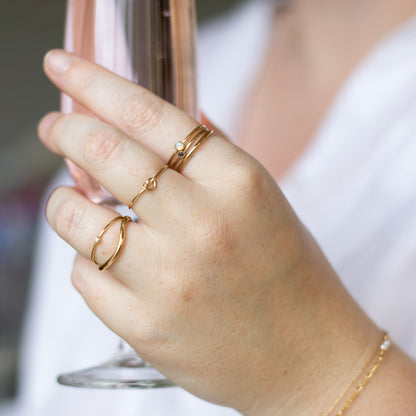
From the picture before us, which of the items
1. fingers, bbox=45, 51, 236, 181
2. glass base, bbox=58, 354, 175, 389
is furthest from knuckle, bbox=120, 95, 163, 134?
glass base, bbox=58, 354, 175, 389

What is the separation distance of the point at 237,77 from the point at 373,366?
0.62 m

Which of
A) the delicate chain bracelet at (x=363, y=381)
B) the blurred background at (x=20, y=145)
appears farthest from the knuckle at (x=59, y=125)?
the blurred background at (x=20, y=145)

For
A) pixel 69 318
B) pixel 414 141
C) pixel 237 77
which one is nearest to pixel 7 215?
pixel 69 318

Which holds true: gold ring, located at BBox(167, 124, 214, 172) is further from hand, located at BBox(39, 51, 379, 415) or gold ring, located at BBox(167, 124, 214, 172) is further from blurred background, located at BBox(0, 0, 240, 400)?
blurred background, located at BBox(0, 0, 240, 400)

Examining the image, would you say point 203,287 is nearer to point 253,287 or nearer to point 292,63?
point 253,287

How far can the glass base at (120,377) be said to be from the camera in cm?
39

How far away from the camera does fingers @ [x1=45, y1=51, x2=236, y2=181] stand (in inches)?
13.0

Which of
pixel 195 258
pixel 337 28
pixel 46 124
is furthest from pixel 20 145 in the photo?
pixel 195 258

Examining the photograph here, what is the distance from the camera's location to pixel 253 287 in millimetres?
344

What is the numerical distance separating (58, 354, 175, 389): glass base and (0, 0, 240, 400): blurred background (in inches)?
40.4

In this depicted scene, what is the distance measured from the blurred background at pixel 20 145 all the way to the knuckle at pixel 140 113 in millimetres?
1145

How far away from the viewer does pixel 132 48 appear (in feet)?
1.25

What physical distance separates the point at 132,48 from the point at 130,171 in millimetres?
105

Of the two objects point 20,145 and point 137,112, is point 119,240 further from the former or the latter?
point 20,145
